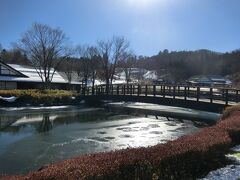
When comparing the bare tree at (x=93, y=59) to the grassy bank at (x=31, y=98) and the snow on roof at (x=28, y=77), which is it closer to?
the snow on roof at (x=28, y=77)

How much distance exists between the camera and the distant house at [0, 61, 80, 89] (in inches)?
2092

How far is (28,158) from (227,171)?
8.73m

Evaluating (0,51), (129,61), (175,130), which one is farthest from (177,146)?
(0,51)

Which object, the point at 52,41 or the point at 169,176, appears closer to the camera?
the point at 169,176

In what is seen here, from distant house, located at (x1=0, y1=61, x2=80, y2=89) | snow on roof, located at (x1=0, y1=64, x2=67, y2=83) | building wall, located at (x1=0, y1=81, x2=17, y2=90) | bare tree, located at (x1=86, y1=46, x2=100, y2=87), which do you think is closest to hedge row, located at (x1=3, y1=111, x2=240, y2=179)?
building wall, located at (x1=0, y1=81, x2=17, y2=90)

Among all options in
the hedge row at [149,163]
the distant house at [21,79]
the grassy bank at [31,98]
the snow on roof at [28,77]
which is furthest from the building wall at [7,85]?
the hedge row at [149,163]

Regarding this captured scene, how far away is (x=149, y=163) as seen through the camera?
23.8 ft

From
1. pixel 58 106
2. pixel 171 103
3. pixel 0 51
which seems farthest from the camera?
pixel 0 51

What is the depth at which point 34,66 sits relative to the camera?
62750mm

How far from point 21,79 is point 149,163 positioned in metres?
50.0

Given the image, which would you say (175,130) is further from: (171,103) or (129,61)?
(129,61)

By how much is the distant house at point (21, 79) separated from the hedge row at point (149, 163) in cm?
4652

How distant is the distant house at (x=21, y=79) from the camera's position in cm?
5313

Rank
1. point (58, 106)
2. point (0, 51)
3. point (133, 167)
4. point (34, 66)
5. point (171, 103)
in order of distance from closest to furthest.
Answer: point (133, 167) → point (171, 103) → point (58, 106) → point (34, 66) → point (0, 51)
